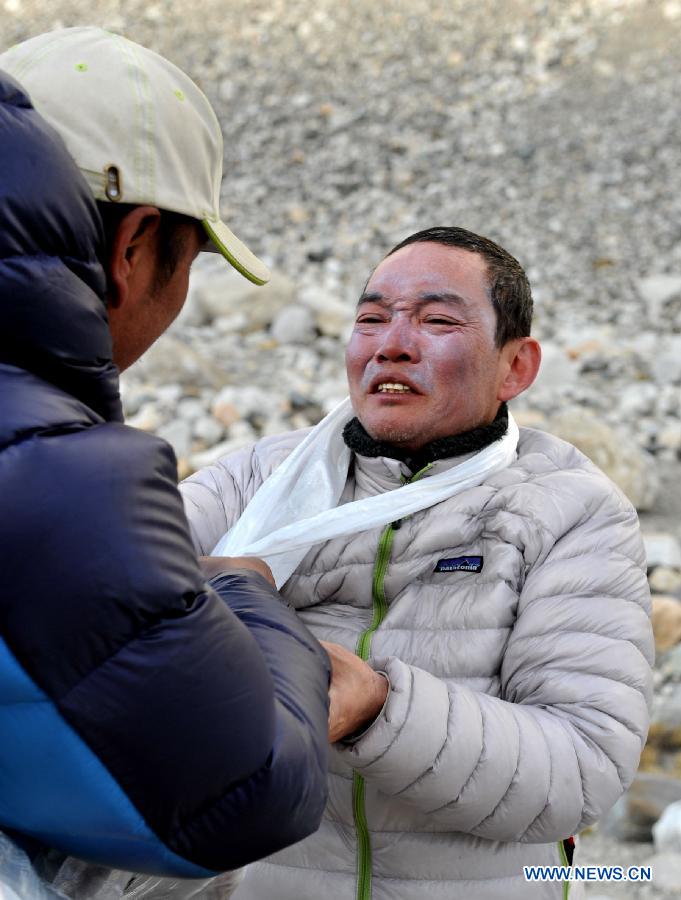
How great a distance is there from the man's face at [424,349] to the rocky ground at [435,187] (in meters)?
3.59

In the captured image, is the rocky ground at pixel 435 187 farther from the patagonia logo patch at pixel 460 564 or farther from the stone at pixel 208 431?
the patagonia logo patch at pixel 460 564

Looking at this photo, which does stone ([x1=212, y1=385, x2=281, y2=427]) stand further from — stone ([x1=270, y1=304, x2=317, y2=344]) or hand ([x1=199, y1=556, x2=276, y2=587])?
hand ([x1=199, y1=556, x2=276, y2=587])

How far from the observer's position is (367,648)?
2.04m

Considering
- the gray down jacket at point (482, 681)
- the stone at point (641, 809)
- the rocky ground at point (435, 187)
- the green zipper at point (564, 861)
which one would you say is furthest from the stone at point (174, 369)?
the green zipper at point (564, 861)

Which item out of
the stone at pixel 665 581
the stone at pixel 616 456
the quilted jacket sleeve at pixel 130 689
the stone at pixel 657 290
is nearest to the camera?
the quilted jacket sleeve at pixel 130 689

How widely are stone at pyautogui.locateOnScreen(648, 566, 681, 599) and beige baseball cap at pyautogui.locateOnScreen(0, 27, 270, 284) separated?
4.38 meters

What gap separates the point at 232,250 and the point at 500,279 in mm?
754

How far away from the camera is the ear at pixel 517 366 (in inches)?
93.5

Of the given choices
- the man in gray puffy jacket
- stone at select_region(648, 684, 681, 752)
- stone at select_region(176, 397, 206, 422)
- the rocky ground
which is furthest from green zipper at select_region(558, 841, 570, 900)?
stone at select_region(176, 397, 206, 422)

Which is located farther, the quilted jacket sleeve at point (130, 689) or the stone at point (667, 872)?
the stone at point (667, 872)

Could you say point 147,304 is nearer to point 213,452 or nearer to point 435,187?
point 213,452

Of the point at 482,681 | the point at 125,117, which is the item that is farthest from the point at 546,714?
the point at 125,117

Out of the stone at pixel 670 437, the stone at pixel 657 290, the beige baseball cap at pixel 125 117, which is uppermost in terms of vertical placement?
the beige baseball cap at pixel 125 117

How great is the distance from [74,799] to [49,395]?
0.44 meters
